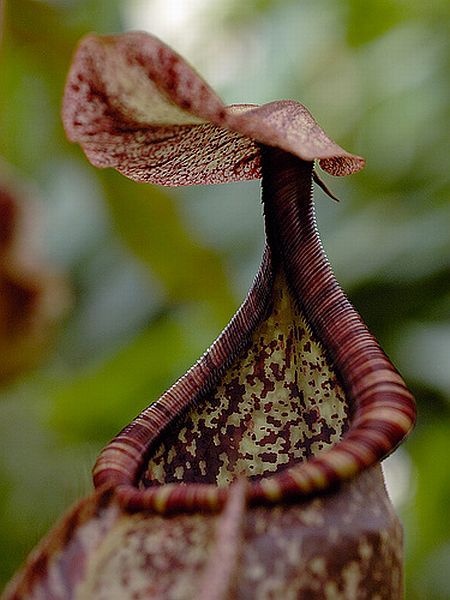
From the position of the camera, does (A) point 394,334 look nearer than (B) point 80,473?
No

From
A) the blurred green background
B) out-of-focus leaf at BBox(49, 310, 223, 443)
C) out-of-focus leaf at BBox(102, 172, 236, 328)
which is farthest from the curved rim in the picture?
out-of-focus leaf at BBox(49, 310, 223, 443)

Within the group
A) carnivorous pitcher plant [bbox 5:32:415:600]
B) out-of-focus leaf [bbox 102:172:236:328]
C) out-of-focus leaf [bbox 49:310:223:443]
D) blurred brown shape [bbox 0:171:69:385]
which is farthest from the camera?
out-of-focus leaf [bbox 49:310:223:443]

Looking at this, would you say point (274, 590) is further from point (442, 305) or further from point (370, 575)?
point (442, 305)

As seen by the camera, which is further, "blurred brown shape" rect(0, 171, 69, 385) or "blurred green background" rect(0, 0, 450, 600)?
"blurred green background" rect(0, 0, 450, 600)

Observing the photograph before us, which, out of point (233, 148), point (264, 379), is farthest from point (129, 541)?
point (233, 148)

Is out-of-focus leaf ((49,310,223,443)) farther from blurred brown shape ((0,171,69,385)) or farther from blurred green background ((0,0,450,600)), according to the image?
blurred brown shape ((0,171,69,385))

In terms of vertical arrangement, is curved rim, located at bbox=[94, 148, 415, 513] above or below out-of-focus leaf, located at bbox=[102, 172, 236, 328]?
below
